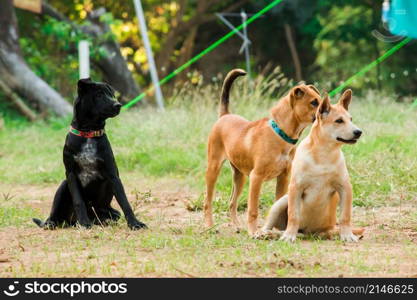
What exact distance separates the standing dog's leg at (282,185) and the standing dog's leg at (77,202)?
148cm

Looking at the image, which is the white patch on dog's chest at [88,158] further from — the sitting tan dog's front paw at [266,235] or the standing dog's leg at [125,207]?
the sitting tan dog's front paw at [266,235]

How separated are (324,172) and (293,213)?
0.36 metres

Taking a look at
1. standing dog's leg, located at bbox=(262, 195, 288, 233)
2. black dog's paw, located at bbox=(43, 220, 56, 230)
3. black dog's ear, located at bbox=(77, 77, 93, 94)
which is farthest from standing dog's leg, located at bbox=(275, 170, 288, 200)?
black dog's paw, located at bbox=(43, 220, 56, 230)

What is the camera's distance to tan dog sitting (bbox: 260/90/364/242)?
5.14m

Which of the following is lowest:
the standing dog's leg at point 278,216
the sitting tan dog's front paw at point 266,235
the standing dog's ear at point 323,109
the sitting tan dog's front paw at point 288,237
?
the sitting tan dog's front paw at point 266,235

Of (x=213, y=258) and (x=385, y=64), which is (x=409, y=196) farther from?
(x=385, y=64)

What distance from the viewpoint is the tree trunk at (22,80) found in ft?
47.4

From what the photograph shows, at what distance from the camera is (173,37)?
70.5 ft

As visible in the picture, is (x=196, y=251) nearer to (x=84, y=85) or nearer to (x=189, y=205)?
(x=84, y=85)

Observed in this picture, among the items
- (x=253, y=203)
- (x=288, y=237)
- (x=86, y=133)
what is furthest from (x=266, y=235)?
(x=86, y=133)

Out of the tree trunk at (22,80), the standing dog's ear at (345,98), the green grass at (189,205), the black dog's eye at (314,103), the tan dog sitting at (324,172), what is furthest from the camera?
the tree trunk at (22,80)

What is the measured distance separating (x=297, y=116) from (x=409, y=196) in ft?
6.98

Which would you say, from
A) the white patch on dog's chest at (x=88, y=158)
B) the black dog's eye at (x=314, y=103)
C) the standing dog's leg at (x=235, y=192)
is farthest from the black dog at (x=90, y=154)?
the black dog's eye at (x=314, y=103)

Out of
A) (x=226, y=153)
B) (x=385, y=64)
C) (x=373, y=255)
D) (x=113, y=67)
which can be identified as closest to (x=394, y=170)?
(x=226, y=153)
